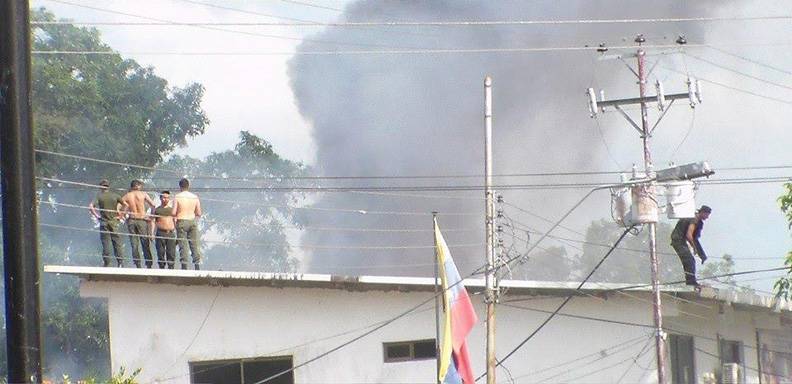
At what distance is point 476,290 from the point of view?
24.6m

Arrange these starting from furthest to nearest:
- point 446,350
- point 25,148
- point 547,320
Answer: point 547,320 → point 446,350 → point 25,148

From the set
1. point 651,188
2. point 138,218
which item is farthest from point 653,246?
point 138,218

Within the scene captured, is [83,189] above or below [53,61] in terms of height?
below

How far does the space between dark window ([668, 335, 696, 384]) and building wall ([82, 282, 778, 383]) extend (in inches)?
7.0

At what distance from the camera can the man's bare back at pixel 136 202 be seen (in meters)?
20.5

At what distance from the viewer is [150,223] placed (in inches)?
822

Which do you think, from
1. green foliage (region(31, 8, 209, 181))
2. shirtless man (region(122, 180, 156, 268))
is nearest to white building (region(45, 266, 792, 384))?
shirtless man (region(122, 180, 156, 268))

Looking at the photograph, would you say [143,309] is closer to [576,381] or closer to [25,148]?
[576,381]

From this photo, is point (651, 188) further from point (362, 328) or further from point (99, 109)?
point (99, 109)

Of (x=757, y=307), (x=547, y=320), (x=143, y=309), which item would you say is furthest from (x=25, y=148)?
(x=757, y=307)

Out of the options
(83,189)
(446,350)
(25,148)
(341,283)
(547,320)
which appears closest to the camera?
(25,148)

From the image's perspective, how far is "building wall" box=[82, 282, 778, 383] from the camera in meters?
20.2

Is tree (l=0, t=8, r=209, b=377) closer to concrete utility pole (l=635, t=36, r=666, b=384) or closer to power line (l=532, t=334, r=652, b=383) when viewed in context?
power line (l=532, t=334, r=652, b=383)

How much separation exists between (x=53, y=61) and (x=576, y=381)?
1711 cm
